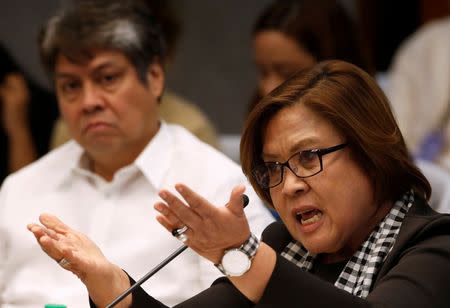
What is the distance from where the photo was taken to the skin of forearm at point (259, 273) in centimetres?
170

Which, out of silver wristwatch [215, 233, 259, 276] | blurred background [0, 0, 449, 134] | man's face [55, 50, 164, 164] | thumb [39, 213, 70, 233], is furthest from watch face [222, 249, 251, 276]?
blurred background [0, 0, 449, 134]

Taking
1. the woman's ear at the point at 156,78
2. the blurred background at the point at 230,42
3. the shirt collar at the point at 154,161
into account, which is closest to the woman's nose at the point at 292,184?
the shirt collar at the point at 154,161

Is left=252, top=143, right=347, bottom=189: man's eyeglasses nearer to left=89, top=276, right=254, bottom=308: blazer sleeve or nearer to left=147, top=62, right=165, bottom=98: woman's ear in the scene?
left=89, top=276, right=254, bottom=308: blazer sleeve

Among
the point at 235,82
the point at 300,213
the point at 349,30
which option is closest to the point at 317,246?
the point at 300,213

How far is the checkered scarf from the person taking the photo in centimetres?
190

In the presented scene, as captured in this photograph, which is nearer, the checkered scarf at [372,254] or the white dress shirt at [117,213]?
the checkered scarf at [372,254]

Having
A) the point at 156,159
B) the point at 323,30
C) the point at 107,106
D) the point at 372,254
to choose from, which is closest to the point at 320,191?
the point at 372,254

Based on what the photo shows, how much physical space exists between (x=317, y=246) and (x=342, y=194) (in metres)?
0.12

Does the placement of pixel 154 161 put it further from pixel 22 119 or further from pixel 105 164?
pixel 22 119

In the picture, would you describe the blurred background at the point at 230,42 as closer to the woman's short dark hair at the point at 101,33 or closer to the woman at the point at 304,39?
the woman at the point at 304,39

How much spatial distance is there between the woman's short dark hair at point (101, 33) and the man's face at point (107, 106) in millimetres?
27

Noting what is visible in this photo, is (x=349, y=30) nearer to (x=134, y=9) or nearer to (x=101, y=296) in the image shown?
(x=134, y=9)

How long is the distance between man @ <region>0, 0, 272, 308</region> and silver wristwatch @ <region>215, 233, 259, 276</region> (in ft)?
2.52

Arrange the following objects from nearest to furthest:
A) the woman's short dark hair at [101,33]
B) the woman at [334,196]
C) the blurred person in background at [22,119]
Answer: the woman at [334,196], the woman's short dark hair at [101,33], the blurred person in background at [22,119]
